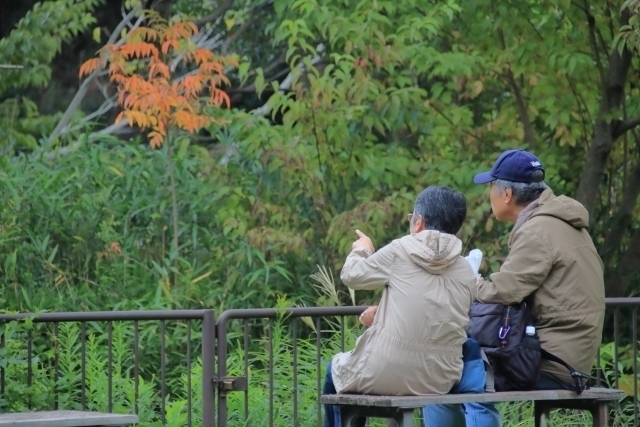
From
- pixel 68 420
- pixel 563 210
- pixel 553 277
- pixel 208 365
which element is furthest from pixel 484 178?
pixel 68 420

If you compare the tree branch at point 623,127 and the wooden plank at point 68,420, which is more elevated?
the tree branch at point 623,127

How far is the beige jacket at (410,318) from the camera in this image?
469 centimetres

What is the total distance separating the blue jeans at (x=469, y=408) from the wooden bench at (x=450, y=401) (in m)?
0.13

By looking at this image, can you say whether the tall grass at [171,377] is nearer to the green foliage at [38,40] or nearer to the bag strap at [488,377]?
the bag strap at [488,377]

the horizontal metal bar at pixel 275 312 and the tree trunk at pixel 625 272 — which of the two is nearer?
the horizontal metal bar at pixel 275 312

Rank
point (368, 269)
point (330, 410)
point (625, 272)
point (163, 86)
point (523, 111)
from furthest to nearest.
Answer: point (523, 111) → point (625, 272) → point (163, 86) → point (330, 410) → point (368, 269)

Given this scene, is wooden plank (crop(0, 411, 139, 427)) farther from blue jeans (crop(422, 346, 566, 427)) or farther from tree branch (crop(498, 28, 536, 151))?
tree branch (crop(498, 28, 536, 151))

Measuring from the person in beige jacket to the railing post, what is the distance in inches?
34.2

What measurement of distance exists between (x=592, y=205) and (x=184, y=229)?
3478 mm

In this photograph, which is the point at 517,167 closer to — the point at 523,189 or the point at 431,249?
the point at 523,189

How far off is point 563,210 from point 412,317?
89cm

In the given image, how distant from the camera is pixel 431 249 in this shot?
470 centimetres

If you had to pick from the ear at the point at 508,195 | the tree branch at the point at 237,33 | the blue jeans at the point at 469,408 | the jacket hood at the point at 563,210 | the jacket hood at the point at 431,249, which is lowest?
the blue jeans at the point at 469,408

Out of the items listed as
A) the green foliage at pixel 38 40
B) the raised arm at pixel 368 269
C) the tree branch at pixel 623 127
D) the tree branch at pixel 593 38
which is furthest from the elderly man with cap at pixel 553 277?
the green foliage at pixel 38 40
